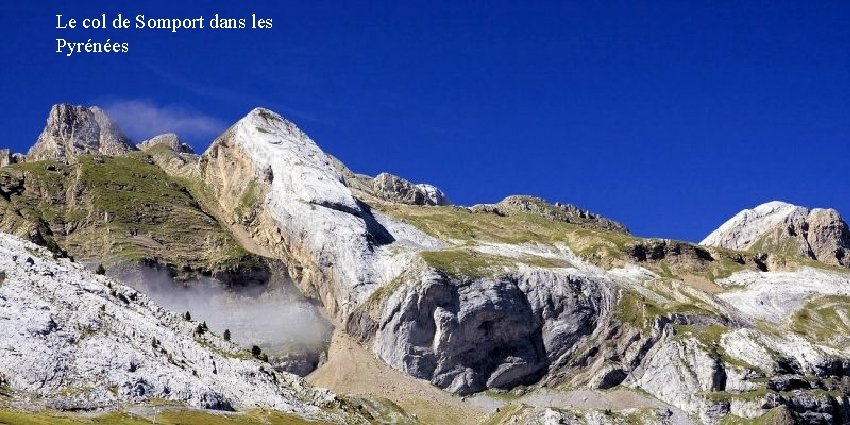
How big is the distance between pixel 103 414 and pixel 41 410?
11.3 metres

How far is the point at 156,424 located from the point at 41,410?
19.6 m

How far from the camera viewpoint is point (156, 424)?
653ft

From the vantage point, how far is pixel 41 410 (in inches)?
7549

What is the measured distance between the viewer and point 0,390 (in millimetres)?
195125

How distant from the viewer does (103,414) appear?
198875 millimetres

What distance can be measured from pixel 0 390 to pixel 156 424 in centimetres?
2718

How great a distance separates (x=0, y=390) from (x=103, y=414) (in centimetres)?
1784

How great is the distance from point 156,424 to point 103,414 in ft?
31.1

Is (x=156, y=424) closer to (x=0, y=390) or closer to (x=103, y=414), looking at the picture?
(x=103, y=414)

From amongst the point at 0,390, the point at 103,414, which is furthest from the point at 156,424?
the point at 0,390

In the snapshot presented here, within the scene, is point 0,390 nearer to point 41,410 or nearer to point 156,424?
point 41,410

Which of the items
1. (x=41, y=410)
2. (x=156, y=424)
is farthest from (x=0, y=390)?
(x=156, y=424)
